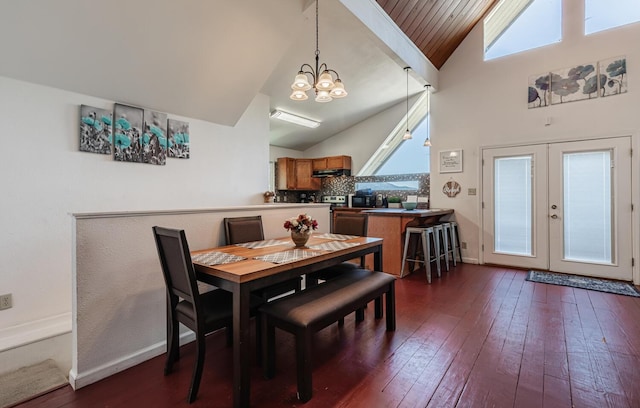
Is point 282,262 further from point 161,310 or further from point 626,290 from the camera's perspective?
point 626,290

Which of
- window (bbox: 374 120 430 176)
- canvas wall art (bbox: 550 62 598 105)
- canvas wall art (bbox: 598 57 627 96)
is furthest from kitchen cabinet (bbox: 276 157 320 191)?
canvas wall art (bbox: 598 57 627 96)

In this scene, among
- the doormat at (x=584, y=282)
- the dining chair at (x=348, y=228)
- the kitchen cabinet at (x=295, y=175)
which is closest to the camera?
the dining chair at (x=348, y=228)

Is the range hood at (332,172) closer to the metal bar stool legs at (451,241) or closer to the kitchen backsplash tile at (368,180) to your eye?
the kitchen backsplash tile at (368,180)

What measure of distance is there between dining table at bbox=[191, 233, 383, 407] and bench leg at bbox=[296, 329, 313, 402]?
0.28 metres

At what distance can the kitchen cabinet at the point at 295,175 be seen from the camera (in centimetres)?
701

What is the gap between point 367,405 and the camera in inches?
62.6

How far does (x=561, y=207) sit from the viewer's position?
4.16 meters

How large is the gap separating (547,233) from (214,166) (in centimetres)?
500

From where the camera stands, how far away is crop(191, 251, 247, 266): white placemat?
1.84 meters

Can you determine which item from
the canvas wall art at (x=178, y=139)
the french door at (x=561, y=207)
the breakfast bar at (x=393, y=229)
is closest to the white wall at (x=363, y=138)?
the french door at (x=561, y=207)

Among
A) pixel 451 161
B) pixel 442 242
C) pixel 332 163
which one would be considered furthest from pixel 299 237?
pixel 332 163

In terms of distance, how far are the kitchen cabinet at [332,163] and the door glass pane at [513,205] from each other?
3081 mm

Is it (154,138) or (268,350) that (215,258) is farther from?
(154,138)

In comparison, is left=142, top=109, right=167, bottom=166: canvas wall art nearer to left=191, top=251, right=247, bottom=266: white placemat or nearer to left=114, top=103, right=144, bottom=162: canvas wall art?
left=114, top=103, right=144, bottom=162: canvas wall art
